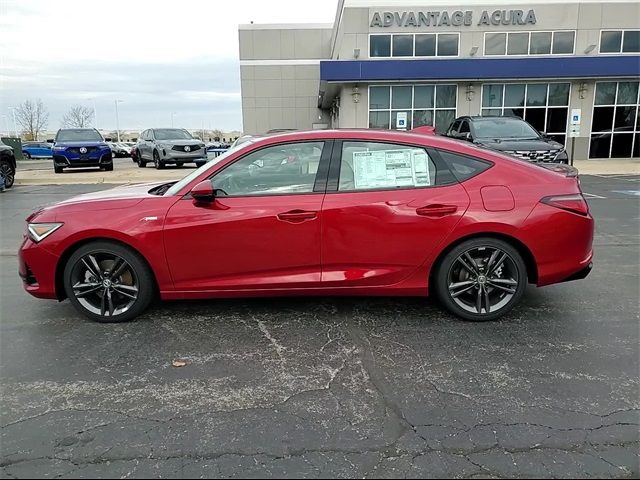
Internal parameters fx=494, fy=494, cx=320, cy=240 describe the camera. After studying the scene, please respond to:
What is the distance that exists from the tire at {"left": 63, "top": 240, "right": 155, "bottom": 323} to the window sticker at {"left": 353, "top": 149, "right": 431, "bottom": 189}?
1931 mm

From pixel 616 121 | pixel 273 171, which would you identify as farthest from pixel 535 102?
pixel 273 171

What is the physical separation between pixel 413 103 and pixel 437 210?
2262cm

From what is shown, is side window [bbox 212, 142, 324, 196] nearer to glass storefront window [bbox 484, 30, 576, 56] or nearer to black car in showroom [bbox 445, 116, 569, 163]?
black car in showroom [bbox 445, 116, 569, 163]

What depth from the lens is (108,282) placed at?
4.07 metres

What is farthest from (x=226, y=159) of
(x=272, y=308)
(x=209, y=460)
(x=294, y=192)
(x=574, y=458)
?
(x=574, y=458)

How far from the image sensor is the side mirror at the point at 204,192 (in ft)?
12.6

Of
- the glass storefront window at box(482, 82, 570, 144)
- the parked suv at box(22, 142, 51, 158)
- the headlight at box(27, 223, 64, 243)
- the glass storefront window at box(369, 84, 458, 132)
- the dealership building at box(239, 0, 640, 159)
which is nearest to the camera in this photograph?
the headlight at box(27, 223, 64, 243)

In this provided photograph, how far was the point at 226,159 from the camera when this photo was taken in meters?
4.08

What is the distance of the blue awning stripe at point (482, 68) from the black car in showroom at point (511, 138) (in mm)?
10371

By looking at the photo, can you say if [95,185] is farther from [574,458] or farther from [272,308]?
[574,458]

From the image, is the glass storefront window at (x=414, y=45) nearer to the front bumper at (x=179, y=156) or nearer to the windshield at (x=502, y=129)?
the front bumper at (x=179, y=156)

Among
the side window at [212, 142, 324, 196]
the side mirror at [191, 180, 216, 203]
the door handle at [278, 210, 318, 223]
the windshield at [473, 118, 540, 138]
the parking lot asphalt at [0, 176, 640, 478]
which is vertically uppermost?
the windshield at [473, 118, 540, 138]

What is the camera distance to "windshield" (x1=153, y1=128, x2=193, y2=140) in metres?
20.4

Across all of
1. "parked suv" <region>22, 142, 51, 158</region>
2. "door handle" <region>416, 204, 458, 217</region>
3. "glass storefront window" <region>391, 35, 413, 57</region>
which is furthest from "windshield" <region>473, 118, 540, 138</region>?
"parked suv" <region>22, 142, 51, 158</region>
